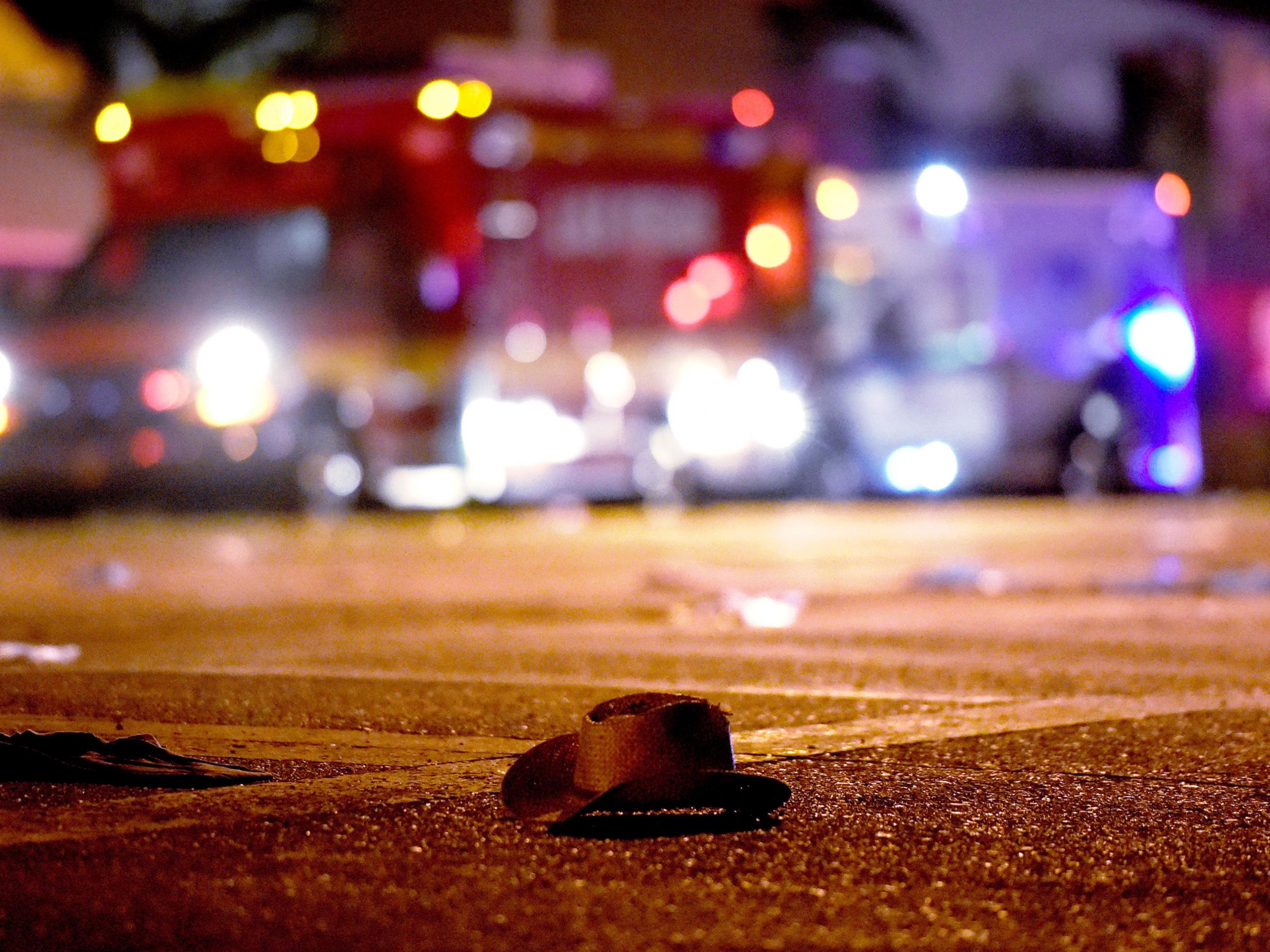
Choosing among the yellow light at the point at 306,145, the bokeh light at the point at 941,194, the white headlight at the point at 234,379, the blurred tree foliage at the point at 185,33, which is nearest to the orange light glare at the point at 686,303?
the bokeh light at the point at 941,194

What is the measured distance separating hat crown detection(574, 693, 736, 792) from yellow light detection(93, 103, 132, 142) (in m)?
13.6

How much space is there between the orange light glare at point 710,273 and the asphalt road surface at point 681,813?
6414 millimetres

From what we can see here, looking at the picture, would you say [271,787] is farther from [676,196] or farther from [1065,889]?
[676,196]

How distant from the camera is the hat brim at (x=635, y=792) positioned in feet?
14.7

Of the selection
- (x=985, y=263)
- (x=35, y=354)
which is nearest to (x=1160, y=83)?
(x=985, y=263)

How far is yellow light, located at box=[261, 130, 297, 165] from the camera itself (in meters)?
17.0

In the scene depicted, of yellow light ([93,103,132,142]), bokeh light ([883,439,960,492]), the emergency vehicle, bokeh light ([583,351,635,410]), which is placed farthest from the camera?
bokeh light ([883,439,960,492])

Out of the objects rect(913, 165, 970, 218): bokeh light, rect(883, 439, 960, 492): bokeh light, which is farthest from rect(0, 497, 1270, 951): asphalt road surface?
rect(913, 165, 970, 218): bokeh light

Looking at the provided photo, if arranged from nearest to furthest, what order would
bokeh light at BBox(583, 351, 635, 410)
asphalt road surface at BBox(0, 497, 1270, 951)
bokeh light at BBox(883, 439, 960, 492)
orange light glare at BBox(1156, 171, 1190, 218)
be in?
asphalt road surface at BBox(0, 497, 1270, 951), bokeh light at BBox(583, 351, 635, 410), bokeh light at BBox(883, 439, 960, 492), orange light glare at BBox(1156, 171, 1190, 218)

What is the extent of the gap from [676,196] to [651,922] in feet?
47.7

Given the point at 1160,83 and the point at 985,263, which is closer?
the point at 985,263

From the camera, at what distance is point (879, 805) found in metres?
4.75

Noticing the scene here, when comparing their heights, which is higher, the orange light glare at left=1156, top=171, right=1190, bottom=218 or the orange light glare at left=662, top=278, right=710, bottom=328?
the orange light glare at left=1156, top=171, right=1190, bottom=218

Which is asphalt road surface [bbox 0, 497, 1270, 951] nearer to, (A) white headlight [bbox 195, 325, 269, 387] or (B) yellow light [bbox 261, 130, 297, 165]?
(A) white headlight [bbox 195, 325, 269, 387]
